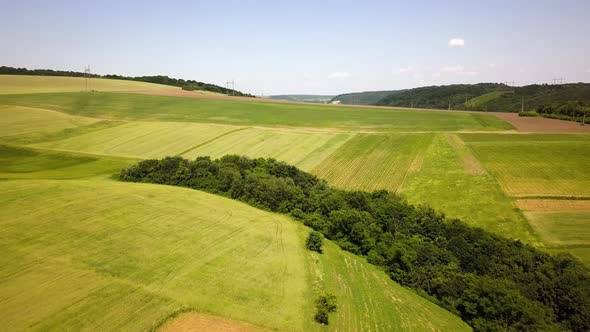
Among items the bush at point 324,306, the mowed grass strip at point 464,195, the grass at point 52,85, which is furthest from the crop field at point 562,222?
the grass at point 52,85

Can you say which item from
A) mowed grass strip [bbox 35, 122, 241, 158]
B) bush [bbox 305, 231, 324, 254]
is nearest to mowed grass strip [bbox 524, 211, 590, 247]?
bush [bbox 305, 231, 324, 254]

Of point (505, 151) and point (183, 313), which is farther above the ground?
point (505, 151)

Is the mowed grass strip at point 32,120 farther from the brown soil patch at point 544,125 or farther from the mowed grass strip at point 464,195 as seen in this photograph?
the brown soil patch at point 544,125

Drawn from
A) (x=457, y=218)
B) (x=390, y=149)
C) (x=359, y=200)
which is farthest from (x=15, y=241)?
(x=390, y=149)

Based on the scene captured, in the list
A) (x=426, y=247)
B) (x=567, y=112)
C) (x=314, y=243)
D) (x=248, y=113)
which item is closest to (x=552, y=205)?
(x=426, y=247)

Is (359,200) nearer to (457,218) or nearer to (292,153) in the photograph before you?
(457,218)

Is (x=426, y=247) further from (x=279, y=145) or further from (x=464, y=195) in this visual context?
(x=279, y=145)
